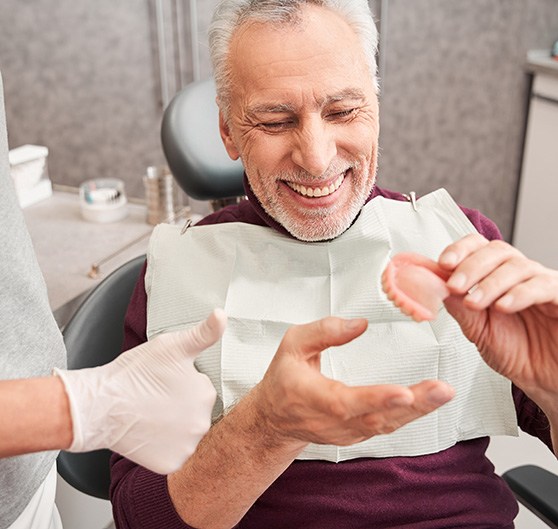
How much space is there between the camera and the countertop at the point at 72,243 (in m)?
2.19

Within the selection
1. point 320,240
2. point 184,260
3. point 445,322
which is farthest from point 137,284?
point 445,322

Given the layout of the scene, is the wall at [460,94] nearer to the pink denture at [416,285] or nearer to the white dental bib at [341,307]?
the white dental bib at [341,307]

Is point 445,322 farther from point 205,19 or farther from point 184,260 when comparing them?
point 205,19

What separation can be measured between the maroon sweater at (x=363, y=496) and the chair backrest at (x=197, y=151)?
0.80 metres

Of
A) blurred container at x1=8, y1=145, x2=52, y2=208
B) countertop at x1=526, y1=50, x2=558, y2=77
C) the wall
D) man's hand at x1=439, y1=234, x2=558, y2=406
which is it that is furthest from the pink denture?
the wall

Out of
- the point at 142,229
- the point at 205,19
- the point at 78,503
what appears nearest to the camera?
the point at 78,503

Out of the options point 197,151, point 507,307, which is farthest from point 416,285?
point 197,151

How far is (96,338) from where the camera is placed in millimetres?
1364

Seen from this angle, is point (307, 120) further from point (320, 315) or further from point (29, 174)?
point (29, 174)

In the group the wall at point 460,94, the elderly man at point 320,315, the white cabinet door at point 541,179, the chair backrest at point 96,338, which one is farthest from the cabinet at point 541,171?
the chair backrest at point 96,338

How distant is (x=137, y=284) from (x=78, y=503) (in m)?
0.85

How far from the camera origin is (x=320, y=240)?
135 centimetres

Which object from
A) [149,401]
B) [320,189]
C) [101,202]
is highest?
[320,189]

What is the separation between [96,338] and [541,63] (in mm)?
2288
